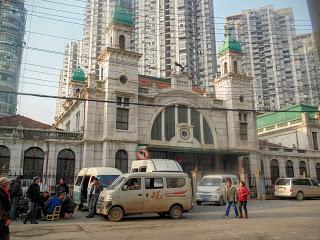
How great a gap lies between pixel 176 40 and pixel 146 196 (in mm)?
68685

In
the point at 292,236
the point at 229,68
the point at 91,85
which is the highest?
the point at 229,68

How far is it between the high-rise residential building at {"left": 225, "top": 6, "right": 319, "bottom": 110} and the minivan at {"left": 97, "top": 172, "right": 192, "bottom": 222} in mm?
11632

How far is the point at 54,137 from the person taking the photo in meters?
25.4

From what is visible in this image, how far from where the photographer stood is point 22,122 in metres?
27.8

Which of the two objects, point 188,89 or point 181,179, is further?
point 188,89

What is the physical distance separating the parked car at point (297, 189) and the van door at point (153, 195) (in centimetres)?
1581

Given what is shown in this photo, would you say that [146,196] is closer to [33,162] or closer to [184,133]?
[33,162]

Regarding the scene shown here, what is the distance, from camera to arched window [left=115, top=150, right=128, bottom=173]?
85.8 feet

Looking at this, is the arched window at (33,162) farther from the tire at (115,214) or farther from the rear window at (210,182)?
the tire at (115,214)

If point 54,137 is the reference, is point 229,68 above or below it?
above

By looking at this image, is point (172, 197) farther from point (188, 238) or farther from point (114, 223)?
point (188, 238)

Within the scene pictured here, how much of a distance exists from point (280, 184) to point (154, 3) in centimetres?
6626

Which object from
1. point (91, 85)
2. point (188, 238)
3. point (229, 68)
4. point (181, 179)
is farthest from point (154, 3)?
point (188, 238)

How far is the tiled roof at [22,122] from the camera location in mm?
26725
